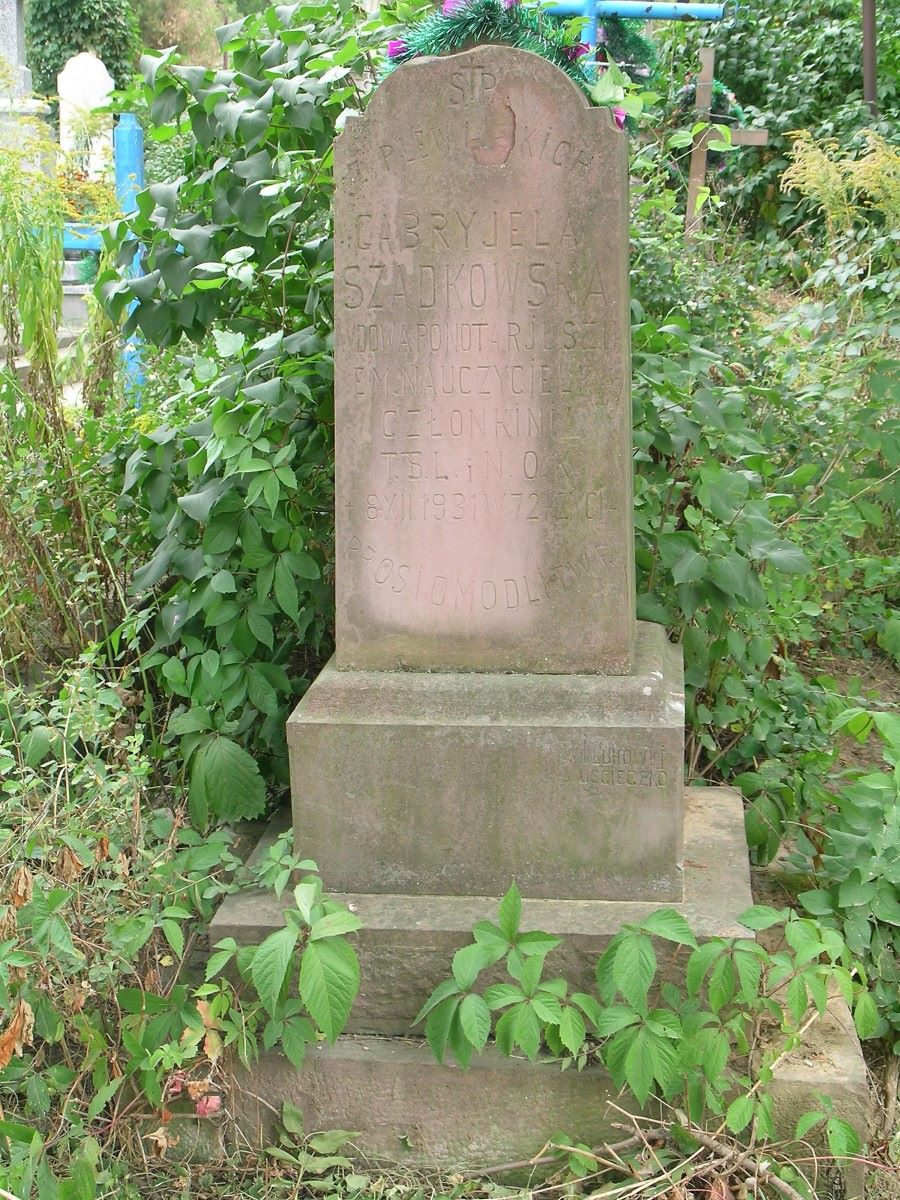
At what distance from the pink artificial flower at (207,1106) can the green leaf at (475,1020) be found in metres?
0.55

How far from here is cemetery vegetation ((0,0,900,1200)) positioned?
2508mm

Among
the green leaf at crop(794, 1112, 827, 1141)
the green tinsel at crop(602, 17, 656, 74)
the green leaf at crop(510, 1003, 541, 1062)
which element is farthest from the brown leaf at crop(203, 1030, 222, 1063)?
the green tinsel at crop(602, 17, 656, 74)

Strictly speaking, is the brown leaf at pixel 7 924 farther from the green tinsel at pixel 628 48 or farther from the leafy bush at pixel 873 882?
the green tinsel at pixel 628 48

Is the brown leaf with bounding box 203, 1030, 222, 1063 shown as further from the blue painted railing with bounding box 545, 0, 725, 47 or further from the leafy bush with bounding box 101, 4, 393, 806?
the blue painted railing with bounding box 545, 0, 725, 47

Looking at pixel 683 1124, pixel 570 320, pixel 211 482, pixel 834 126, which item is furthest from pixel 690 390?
pixel 834 126

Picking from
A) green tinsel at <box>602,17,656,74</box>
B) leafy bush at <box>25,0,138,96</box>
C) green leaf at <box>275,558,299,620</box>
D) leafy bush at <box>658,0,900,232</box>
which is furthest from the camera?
leafy bush at <box>25,0,138,96</box>

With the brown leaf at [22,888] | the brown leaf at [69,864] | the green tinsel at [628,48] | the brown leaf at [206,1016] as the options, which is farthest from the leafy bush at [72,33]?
the brown leaf at [206,1016]

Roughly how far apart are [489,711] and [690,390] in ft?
4.82

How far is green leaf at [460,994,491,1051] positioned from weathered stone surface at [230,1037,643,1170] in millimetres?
215

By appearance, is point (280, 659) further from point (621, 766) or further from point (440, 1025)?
point (440, 1025)

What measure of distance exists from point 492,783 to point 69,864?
0.88 metres

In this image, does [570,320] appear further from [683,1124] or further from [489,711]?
[683,1124]

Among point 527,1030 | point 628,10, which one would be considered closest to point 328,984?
point 527,1030

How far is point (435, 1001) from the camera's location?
8.41 ft
